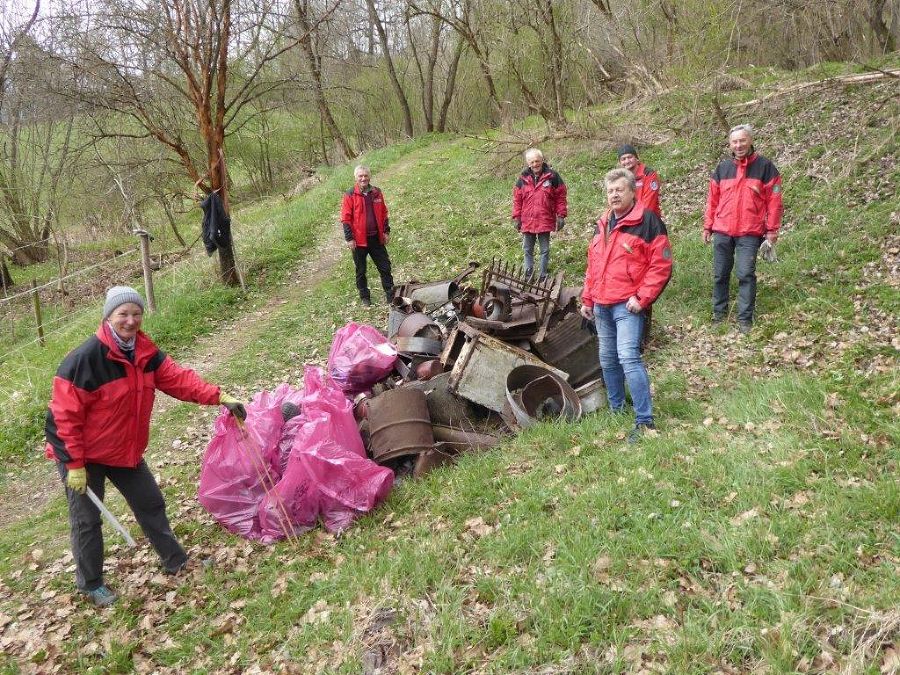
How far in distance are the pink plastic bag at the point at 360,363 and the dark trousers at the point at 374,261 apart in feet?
9.60

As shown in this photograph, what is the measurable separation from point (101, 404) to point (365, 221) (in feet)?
16.6

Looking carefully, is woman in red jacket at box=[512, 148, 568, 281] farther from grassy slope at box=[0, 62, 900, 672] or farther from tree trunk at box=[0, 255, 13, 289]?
tree trunk at box=[0, 255, 13, 289]

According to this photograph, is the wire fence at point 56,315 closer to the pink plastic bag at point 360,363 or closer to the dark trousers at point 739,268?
the pink plastic bag at point 360,363

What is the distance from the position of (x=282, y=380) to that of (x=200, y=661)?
3.94 meters

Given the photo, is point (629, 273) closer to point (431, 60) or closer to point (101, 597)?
point (101, 597)

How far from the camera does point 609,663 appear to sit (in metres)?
2.60

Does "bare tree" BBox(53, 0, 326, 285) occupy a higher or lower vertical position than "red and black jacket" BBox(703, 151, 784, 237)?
higher

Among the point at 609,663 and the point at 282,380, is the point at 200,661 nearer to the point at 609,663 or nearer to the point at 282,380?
the point at 609,663

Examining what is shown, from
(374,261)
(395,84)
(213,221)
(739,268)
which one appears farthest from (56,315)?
(395,84)

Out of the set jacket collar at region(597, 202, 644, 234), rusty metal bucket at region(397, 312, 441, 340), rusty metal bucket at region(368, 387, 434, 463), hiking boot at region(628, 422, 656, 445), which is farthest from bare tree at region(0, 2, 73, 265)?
hiking boot at region(628, 422, 656, 445)

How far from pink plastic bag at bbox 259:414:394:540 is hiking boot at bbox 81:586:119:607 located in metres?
1.00

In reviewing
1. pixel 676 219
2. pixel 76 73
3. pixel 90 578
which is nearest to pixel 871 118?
pixel 676 219

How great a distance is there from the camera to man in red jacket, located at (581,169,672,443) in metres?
3.99

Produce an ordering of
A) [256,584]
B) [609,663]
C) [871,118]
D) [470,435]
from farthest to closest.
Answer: [871,118] < [470,435] < [256,584] < [609,663]
